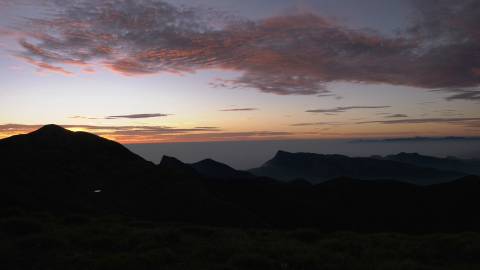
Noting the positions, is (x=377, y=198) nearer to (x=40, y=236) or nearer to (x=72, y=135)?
(x=72, y=135)

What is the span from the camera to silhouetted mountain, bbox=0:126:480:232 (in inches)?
2864

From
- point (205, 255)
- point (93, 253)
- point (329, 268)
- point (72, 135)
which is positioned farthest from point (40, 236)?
point (72, 135)

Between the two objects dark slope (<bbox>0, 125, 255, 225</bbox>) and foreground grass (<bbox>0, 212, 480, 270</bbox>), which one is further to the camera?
dark slope (<bbox>0, 125, 255, 225</bbox>)

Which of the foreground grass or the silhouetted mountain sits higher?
the foreground grass

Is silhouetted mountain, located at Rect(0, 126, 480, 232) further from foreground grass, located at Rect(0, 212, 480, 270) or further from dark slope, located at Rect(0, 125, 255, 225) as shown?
foreground grass, located at Rect(0, 212, 480, 270)

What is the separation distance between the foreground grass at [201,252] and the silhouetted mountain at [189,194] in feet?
131

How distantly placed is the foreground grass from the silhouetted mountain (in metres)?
39.8

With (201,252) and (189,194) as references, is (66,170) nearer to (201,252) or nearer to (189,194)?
(189,194)

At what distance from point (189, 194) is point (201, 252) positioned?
7588 cm

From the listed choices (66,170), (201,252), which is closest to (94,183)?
(66,170)

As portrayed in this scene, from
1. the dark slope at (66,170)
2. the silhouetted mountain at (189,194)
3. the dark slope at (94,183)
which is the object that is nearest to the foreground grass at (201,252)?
the silhouetted mountain at (189,194)

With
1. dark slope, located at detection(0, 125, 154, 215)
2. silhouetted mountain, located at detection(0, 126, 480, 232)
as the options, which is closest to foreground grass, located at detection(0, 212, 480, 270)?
silhouetted mountain, located at detection(0, 126, 480, 232)

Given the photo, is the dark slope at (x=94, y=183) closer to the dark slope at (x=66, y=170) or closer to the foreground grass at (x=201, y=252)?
the dark slope at (x=66, y=170)

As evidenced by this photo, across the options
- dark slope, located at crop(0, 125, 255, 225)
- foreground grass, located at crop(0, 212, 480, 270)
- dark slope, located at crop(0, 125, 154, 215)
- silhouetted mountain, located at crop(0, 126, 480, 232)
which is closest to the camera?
foreground grass, located at crop(0, 212, 480, 270)
